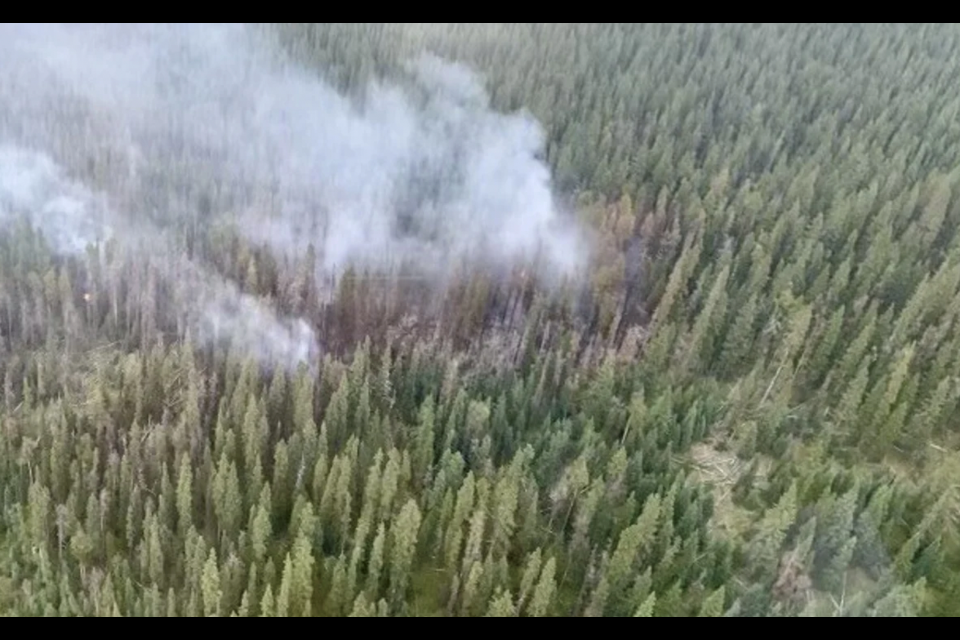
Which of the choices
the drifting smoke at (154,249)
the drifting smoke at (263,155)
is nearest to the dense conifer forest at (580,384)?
the drifting smoke at (154,249)

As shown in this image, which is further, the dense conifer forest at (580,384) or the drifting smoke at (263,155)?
the drifting smoke at (263,155)

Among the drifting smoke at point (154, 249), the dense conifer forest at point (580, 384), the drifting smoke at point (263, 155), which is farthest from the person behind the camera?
the drifting smoke at point (263, 155)

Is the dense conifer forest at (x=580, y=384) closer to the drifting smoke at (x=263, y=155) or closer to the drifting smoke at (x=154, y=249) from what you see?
the drifting smoke at (x=154, y=249)

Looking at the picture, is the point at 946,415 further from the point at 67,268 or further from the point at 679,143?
the point at 67,268

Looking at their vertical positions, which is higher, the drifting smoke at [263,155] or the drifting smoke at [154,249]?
the drifting smoke at [263,155]

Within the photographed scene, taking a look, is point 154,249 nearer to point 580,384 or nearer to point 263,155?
point 263,155

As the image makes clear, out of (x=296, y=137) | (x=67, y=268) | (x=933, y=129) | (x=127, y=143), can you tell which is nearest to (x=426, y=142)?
(x=296, y=137)
